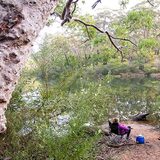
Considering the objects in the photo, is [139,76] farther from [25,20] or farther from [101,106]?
[25,20]

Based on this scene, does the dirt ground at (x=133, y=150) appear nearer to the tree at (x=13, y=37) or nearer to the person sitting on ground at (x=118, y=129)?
the person sitting on ground at (x=118, y=129)

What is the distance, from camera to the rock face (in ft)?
3.12

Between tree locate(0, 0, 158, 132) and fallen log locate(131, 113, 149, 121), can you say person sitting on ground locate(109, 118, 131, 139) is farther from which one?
tree locate(0, 0, 158, 132)

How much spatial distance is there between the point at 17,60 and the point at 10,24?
0.36ft

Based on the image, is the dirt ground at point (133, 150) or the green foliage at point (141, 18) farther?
the dirt ground at point (133, 150)

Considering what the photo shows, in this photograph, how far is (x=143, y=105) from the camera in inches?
636

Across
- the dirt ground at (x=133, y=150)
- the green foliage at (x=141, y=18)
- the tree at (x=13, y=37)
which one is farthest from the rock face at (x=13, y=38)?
the dirt ground at (x=133, y=150)

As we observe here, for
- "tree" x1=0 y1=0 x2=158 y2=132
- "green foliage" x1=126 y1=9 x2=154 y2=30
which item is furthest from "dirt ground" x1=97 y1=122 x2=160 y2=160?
"tree" x1=0 y1=0 x2=158 y2=132

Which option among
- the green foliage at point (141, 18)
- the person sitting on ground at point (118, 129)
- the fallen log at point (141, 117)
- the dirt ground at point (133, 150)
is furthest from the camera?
the fallen log at point (141, 117)

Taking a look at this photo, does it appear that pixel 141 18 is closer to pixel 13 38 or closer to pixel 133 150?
pixel 13 38

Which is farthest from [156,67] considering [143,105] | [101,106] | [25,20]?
[25,20]

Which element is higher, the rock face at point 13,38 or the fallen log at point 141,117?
the rock face at point 13,38

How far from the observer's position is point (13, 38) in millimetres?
977

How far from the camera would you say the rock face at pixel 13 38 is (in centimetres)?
95
